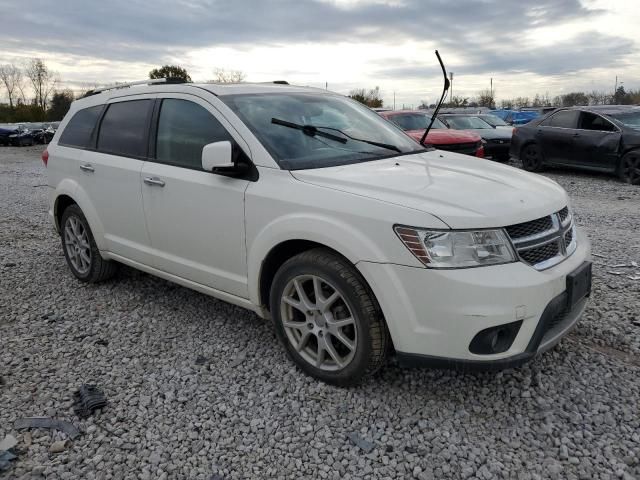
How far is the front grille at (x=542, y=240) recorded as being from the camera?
106 inches

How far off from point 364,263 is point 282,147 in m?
1.04

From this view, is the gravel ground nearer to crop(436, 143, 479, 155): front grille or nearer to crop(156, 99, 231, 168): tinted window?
crop(156, 99, 231, 168): tinted window

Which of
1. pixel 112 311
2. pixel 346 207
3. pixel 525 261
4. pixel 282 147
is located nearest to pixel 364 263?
pixel 346 207

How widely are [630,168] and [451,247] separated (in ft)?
31.6

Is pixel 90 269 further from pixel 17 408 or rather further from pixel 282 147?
pixel 282 147

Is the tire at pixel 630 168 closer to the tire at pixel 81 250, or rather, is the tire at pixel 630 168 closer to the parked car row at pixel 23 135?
the tire at pixel 81 250

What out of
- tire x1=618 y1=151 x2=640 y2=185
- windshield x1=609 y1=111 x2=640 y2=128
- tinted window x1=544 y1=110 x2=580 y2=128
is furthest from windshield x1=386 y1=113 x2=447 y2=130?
tire x1=618 y1=151 x2=640 y2=185

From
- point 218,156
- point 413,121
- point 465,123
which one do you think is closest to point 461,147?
point 413,121

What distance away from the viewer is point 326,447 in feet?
8.71

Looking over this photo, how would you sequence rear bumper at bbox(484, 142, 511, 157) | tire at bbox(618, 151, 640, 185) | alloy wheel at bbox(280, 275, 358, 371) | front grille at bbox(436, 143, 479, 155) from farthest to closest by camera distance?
rear bumper at bbox(484, 142, 511, 157) → front grille at bbox(436, 143, 479, 155) → tire at bbox(618, 151, 640, 185) → alloy wheel at bbox(280, 275, 358, 371)

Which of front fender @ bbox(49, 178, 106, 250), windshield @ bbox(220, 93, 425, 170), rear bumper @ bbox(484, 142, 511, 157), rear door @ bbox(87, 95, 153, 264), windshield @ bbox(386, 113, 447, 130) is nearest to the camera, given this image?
windshield @ bbox(220, 93, 425, 170)

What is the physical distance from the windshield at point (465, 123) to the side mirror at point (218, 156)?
1264 cm

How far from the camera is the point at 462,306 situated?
100 inches

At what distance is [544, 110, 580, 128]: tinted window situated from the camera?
11.5 m
